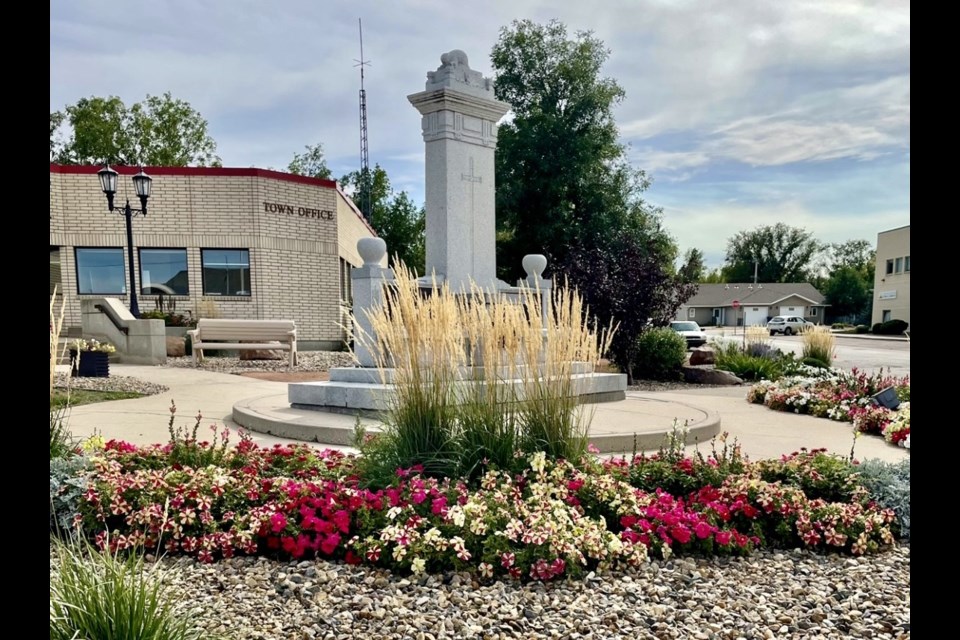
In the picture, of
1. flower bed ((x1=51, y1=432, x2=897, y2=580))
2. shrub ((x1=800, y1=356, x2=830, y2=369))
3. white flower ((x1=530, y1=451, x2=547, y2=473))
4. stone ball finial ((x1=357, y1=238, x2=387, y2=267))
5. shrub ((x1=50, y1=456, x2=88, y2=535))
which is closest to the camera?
flower bed ((x1=51, y1=432, x2=897, y2=580))

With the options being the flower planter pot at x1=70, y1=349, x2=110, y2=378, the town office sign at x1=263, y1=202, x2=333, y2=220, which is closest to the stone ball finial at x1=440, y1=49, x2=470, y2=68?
the flower planter pot at x1=70, y1=349, x2=110, y2=378

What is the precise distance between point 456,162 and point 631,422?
148 inches

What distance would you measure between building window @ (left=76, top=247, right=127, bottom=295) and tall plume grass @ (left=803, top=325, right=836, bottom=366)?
16.8m

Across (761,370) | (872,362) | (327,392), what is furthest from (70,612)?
(872,362)

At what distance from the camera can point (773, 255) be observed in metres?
79.0

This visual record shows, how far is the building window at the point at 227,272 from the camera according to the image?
59.5ft

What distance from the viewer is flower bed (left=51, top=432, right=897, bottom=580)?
2.98m

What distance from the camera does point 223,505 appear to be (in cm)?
337

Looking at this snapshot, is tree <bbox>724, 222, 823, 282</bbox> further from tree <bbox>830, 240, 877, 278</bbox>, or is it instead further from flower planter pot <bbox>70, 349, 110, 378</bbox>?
flower planter pot <bbox>70, 349, 110, 378</bbox>

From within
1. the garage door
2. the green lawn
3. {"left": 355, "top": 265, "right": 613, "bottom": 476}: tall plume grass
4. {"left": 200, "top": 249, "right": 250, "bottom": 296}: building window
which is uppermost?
{"left": 200, "top": 249, "right": 250, "bottom": 296}: building window

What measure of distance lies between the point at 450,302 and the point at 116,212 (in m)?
17.4

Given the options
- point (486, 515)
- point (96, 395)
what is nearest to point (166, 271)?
point (96, 395)

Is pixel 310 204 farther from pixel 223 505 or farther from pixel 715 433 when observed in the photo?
pixel 223 505
